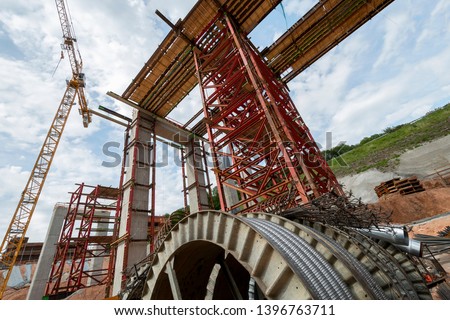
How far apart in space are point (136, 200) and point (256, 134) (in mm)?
8706

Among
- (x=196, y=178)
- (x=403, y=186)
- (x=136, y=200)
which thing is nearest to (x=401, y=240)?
(x=136, y=200)

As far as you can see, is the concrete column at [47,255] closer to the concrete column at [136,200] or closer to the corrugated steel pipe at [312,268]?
the concrete column at [136,200]

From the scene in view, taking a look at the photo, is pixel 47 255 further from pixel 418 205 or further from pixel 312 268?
pixel 418 205

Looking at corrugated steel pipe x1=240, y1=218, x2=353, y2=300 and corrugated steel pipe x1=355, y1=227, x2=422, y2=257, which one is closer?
corrugated steel pipe x1=240, y1=218, x2=353, y2=300

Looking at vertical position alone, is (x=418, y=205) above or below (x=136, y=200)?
below

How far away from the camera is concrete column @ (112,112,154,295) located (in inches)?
468

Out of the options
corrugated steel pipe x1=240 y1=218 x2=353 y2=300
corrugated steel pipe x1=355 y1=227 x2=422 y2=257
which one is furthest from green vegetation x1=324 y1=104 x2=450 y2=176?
corrugated steel pipe x1=240 y1=218 x2=353 y2=300

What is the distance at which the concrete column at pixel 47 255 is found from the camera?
1609cm

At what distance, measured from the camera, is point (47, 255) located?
688 inches

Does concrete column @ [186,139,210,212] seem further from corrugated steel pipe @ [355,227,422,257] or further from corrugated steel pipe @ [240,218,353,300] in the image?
corrugated steel pipe @ [240,218,353,300]

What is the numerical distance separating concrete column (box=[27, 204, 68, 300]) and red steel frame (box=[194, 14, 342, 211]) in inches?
657

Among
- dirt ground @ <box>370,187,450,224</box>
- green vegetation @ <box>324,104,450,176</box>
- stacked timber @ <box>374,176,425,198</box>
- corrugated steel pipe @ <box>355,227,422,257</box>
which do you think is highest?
green vegetation @ <box>324,104,450,176</box>

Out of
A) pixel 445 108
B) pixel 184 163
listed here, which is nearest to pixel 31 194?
pixel 184 163
